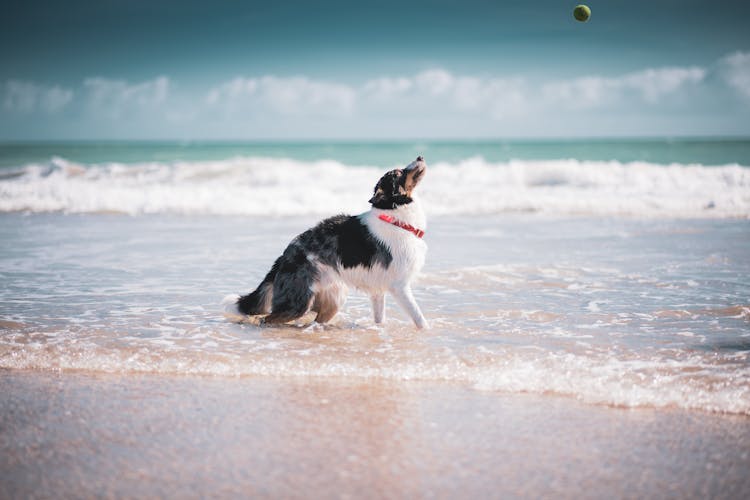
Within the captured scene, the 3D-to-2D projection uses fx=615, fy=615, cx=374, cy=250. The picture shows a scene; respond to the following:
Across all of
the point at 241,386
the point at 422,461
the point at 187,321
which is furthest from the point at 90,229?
the point at 422,461

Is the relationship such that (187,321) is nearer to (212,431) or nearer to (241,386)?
(241,386)

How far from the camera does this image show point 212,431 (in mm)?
3453

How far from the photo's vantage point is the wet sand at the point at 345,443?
2.84 meters

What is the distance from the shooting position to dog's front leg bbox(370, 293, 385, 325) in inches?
231

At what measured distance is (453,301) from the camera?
6660 mm

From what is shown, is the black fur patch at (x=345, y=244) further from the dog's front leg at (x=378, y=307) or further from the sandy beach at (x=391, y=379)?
the sandy beach at (x=391, y=379)

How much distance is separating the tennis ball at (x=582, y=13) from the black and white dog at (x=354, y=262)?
4850mm

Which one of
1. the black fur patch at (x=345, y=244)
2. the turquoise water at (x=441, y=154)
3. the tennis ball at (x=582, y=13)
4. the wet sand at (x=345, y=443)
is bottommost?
the wet sand at (x=345, y=443)

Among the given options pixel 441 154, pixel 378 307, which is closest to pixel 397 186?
pixel 378 307

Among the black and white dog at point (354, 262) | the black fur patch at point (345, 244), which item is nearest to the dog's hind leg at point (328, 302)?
the black and white dog at point (354, 262)

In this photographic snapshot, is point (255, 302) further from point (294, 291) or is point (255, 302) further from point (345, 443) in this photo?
point (345, 443)

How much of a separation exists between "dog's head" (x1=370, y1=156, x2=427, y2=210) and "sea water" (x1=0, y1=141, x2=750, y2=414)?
1.18 metres

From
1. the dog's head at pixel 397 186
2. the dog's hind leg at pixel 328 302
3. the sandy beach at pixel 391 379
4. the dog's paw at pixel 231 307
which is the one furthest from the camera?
the dog's paw at pixel 231 307

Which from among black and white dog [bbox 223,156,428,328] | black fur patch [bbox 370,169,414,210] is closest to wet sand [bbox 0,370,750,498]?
black and white dog [bbox 223,156,428,328]
